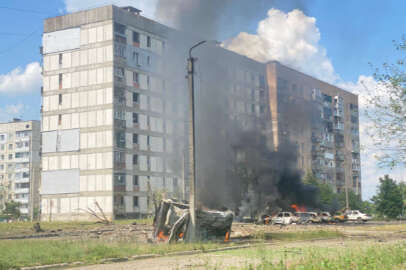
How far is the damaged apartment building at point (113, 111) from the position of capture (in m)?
70.5

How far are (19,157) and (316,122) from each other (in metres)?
83.8

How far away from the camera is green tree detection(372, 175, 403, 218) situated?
69875 millimetres

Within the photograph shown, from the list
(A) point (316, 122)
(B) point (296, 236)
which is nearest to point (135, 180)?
(A) point (316, 122)

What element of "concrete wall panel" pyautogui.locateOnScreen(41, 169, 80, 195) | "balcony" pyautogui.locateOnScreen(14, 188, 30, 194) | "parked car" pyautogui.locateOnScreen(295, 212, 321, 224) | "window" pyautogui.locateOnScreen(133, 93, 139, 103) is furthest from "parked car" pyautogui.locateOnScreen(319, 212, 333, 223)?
"balcony" pyautogui.locateOnScreen(14, 188, 30, 194)

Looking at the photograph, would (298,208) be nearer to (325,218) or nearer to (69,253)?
(325,218)

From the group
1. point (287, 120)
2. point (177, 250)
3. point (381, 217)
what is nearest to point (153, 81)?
point (287, 120)

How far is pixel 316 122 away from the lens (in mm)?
103812

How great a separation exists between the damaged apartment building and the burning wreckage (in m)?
43.7

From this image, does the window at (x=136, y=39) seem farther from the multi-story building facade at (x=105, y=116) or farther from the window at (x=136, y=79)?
the window at (x=136, y=79)

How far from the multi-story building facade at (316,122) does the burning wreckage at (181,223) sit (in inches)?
2254

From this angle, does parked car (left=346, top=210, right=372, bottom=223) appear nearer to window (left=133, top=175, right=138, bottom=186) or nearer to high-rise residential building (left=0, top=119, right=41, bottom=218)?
window (left=133, top=175, right=138, bottom=186)

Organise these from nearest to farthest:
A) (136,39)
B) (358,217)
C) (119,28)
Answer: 1. (358,217)
2. (119,28)
3. (136,39)

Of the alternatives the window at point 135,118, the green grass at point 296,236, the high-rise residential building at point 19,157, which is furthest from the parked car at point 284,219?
the high-rise residential building at point 19,157

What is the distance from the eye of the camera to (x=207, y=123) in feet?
200
